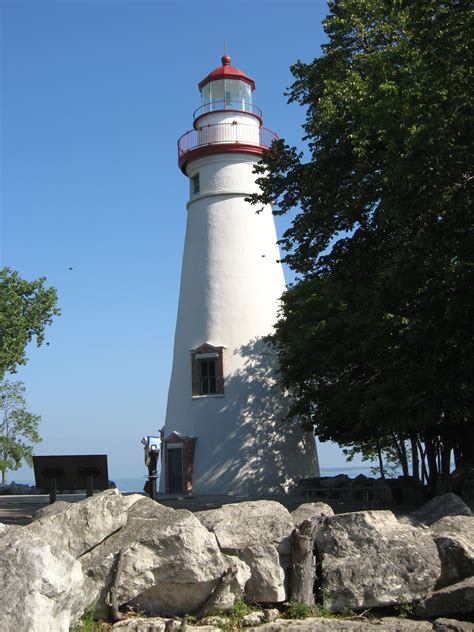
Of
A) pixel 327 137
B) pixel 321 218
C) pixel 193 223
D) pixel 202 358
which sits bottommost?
pixel 202 358

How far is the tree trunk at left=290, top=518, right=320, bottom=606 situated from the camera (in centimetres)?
923

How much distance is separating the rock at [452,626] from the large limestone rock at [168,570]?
245 cm

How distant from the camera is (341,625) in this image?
859 centimetres

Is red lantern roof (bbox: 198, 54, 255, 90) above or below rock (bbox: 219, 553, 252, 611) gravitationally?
above

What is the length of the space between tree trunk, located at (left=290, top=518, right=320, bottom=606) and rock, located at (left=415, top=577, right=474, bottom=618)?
1.41m

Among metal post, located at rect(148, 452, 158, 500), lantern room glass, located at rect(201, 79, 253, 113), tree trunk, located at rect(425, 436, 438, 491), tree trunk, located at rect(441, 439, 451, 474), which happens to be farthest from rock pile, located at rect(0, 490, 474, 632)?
lantern room glass, located at rect(201, 79, 253, 113)

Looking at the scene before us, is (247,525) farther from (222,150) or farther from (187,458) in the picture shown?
(222,150)

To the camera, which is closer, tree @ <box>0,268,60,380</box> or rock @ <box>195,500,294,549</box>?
rock @ <box>195,500,294,549</box>

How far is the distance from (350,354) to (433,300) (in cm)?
328

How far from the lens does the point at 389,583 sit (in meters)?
9.16

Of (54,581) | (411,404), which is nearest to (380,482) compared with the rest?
(411,404)

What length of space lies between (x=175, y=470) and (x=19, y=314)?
36.7ft

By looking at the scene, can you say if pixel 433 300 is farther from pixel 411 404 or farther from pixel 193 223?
pixel 193 223

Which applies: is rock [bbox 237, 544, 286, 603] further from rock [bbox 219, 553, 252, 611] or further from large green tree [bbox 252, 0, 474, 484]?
large green tree [bbox 252, 0, 474, 484]
